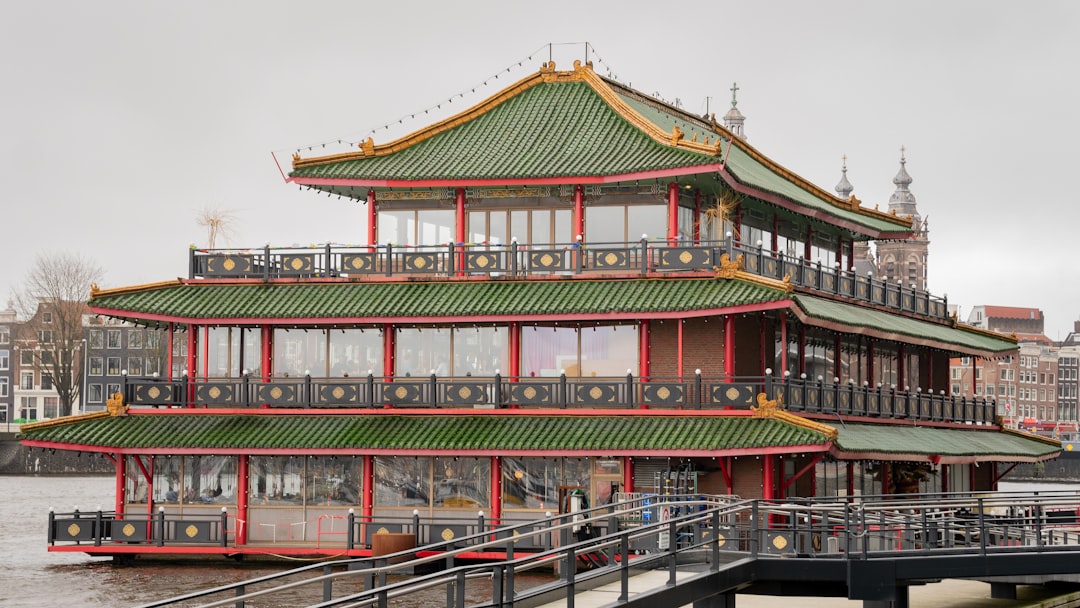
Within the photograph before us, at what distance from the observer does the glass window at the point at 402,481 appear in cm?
5656

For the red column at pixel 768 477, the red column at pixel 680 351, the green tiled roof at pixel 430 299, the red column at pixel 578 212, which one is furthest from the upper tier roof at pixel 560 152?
the red column at pixel 768 477

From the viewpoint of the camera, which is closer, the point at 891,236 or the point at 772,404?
the point at 772,404

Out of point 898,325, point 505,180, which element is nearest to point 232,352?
point 505,180

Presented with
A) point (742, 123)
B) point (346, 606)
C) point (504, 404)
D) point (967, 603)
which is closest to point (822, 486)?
point (504, 404)

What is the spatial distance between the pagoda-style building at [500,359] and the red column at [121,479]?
75 millimetres

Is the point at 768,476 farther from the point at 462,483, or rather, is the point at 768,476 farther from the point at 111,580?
the point at 111,580

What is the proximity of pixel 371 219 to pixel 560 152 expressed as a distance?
7.18 m

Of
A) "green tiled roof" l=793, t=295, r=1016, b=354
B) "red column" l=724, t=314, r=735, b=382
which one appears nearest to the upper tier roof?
"green tiled roof" l=793, t=295, r=1016, b=354

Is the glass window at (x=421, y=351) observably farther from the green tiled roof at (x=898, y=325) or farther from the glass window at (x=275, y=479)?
the green tiled roof at (x=898, y=325)

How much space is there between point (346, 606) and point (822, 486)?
35.1 meters

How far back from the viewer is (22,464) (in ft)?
467

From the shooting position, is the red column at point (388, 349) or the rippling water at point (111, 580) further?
the red column at point (388, 349)

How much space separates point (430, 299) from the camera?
58.0 m

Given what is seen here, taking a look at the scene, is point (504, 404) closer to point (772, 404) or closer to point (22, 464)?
point (772, 404)
